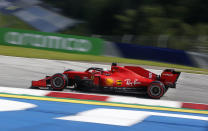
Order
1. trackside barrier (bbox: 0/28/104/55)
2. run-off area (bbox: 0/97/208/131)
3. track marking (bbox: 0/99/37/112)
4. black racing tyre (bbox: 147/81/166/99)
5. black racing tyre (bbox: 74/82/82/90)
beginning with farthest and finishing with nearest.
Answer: trackside barrier (bbox: 0/28/104/55) → black racing tyre (bbox: 74/82/82/90) → black racing tyre (bbox: 147/81/166/99) → track marking (bbox: 0/99/37/112) → run-off area (bbox: 0/97/208/131)

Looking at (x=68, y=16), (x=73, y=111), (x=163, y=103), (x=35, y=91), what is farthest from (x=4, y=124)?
(x=68, y=16)

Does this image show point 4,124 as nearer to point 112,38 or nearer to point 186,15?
point 112,38

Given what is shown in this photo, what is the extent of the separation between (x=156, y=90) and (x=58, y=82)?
2.44 meters

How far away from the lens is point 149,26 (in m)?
37.9

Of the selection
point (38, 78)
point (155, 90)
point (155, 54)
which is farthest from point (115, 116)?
point (155, 54)

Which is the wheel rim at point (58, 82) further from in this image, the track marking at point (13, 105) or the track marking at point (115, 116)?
the track marking at point (115, 116)

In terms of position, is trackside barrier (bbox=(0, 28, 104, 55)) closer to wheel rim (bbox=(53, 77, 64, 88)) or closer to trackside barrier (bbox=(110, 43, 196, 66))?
trackside barrier (bbox=(110, 43, 196, 66))

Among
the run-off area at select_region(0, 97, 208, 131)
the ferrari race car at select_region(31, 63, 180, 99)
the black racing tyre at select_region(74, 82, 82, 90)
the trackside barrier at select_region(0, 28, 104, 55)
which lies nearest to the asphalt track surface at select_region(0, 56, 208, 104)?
the black racing tyre at select_region(74, 82, 82, 90)

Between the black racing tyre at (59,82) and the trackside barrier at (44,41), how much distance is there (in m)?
13.6

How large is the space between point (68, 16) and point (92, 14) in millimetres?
5304

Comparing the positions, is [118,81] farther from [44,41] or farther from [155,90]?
[44,41]

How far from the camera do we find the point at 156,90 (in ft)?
26.1

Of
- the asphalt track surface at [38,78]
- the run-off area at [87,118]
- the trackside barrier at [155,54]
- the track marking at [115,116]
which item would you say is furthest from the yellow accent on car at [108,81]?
the trackside barrier at [155,54]

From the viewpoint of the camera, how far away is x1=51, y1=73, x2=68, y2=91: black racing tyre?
26.5 ft
